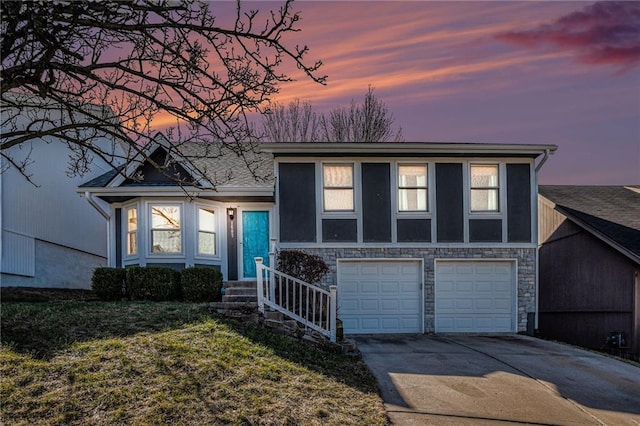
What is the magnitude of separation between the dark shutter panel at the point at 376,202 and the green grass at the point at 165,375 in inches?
216

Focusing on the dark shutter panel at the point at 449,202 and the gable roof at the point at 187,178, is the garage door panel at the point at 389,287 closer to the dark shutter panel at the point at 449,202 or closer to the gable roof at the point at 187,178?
the dark shutter panel at the point at 449,202

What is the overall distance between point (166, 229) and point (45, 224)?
539 cm

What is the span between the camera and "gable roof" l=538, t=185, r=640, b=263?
44.2 feet

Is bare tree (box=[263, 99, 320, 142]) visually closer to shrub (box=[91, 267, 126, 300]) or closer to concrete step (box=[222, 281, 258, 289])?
concrete step (box=[222, 281, 258, 289])

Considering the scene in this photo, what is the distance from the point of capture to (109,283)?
41.3ft

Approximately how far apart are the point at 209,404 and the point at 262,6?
193 inches

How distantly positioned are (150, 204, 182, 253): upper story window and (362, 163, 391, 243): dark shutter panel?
15.6 feet

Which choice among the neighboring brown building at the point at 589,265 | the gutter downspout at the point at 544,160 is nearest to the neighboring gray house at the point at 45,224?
the gutter downspout at the point at 544,160

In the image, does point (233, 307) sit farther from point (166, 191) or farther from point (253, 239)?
point (166, 191)

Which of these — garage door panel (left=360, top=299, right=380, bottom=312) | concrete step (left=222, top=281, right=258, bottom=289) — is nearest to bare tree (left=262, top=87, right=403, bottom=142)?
garage door panel (left=360, top=299, right=380, bottom=312)

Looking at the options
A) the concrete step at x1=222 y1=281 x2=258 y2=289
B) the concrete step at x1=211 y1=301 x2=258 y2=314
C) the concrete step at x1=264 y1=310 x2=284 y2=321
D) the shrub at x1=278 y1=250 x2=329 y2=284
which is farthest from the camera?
the concrete step at x1=222 y1=281 x2=258 y2=289

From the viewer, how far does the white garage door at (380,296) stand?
14.0 meters

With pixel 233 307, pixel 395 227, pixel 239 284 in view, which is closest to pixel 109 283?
pixel 239 284

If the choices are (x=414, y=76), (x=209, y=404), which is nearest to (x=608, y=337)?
(x=414, y=76)
